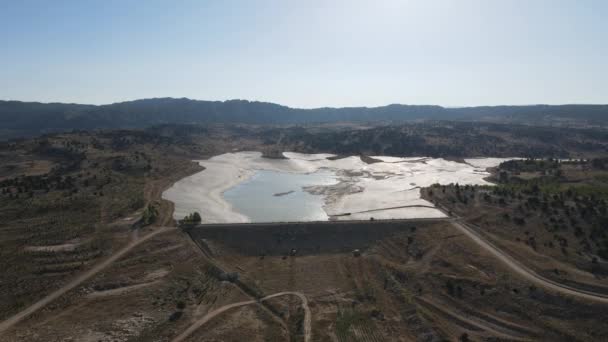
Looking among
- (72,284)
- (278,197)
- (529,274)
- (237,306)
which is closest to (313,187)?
(278,197)

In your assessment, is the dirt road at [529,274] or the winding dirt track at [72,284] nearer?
the winding dirt track at [72,284]

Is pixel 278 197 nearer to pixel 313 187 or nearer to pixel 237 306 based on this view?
pixel 313 187

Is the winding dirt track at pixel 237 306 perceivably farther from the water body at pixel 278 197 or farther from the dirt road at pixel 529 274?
the dirt road at pixel 529 274

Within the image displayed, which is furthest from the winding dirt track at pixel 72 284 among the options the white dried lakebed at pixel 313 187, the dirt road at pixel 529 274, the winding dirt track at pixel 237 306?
the dirt road at pixel 529 274

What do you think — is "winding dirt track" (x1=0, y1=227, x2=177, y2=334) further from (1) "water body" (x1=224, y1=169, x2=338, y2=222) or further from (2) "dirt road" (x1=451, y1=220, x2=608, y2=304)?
(2) "dirt road" (x1=451, y1=220, x2=608, y2=304)

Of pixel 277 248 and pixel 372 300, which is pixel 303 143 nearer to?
pixel 277 248

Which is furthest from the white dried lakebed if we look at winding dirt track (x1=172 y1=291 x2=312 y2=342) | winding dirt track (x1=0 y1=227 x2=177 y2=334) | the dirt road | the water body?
winding dirt track (x1=172 y1=291 x2=312 y2=342)

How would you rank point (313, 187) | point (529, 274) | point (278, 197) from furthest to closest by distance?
1. point (313, 187)
2. point (278, 197)
3. point (529, 274)
